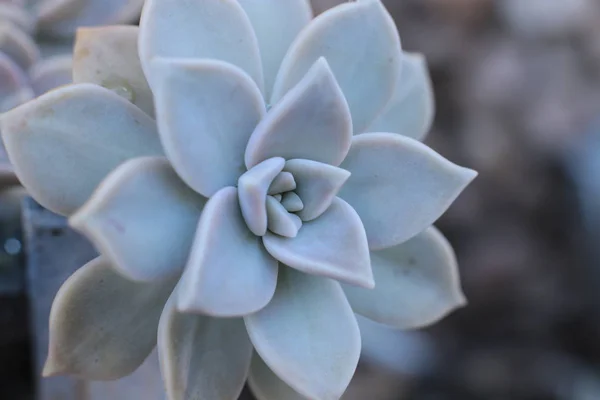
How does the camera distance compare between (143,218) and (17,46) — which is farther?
(17,46)

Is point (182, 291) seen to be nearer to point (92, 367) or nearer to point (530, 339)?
point (92, 367)

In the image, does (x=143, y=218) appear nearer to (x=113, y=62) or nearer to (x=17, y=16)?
(x=113, y=62)

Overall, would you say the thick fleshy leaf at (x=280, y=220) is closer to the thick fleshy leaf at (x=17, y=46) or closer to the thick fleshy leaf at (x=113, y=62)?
the thick fleshy leaf at (x=113, y=62)

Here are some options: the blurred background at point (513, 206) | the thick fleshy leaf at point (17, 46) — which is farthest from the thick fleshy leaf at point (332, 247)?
the blurred background at point (513, 206)

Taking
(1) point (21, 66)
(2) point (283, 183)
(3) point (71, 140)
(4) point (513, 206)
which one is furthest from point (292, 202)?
(4) point (513, 206)

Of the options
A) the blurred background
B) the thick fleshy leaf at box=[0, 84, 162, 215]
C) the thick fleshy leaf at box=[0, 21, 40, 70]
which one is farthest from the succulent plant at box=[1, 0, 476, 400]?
the blurred background

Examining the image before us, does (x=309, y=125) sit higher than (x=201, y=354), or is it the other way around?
(x=309, y=125)

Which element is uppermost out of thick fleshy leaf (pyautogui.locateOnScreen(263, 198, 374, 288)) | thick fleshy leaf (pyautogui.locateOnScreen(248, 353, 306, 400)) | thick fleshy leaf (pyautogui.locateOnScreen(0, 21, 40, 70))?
thick fleshy leaf (pyautogui.locateOnScreen(0, 21, 40, 70))

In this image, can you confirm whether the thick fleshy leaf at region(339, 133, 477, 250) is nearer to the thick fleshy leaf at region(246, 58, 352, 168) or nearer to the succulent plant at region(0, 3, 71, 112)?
the thick fleshy leaf at region(246, 58, 352, 168)
